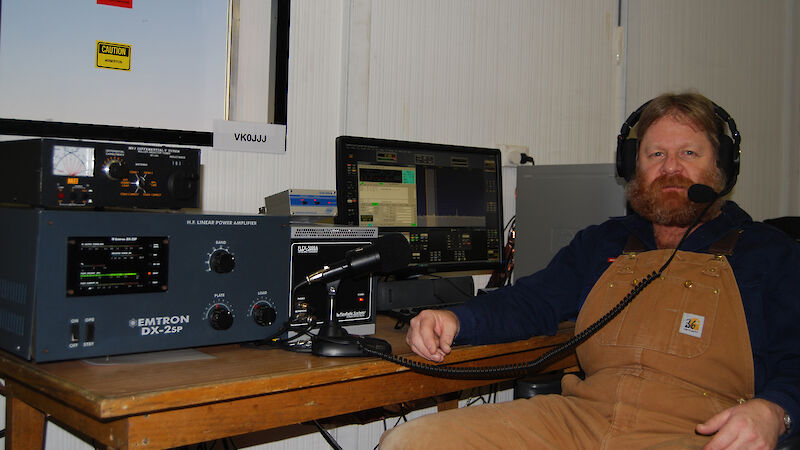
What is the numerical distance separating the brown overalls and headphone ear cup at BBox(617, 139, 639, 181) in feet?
1.06

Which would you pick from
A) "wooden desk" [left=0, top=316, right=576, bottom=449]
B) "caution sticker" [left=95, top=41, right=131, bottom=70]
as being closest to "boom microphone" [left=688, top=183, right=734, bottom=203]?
"wooden desk" [left=0, top=316, right=576, bottom=449]

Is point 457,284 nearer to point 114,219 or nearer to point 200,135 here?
point 200,135

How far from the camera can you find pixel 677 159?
183 cm

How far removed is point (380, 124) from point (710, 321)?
4.07 ft

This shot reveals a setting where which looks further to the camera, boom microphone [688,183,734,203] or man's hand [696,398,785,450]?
boom microphone [688,183,734,203]

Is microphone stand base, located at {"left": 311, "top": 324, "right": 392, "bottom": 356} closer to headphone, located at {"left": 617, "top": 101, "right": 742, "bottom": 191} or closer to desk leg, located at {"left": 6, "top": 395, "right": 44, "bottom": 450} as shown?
desk leg, located at {"left": 6, "top": 395, "right": 44, "bottom": 450}

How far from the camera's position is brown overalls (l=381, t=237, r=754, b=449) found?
1501 mm

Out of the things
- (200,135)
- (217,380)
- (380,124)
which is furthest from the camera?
(380,124)

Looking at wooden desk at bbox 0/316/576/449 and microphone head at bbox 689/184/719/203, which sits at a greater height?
microphone head at bbox 689/184/719/203

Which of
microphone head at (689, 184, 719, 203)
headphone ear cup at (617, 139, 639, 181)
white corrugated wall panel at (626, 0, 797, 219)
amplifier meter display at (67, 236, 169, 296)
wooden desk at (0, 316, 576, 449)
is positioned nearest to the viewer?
wooden desk at (0, 316, 576, 449)

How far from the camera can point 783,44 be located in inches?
172

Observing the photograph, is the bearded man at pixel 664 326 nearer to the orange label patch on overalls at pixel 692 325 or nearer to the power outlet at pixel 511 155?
the orange label patch on overalls at pixel 692 325

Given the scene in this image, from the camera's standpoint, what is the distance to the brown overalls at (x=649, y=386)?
1501 millimetres

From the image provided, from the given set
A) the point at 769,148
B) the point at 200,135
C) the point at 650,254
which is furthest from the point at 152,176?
the point at 769,148
